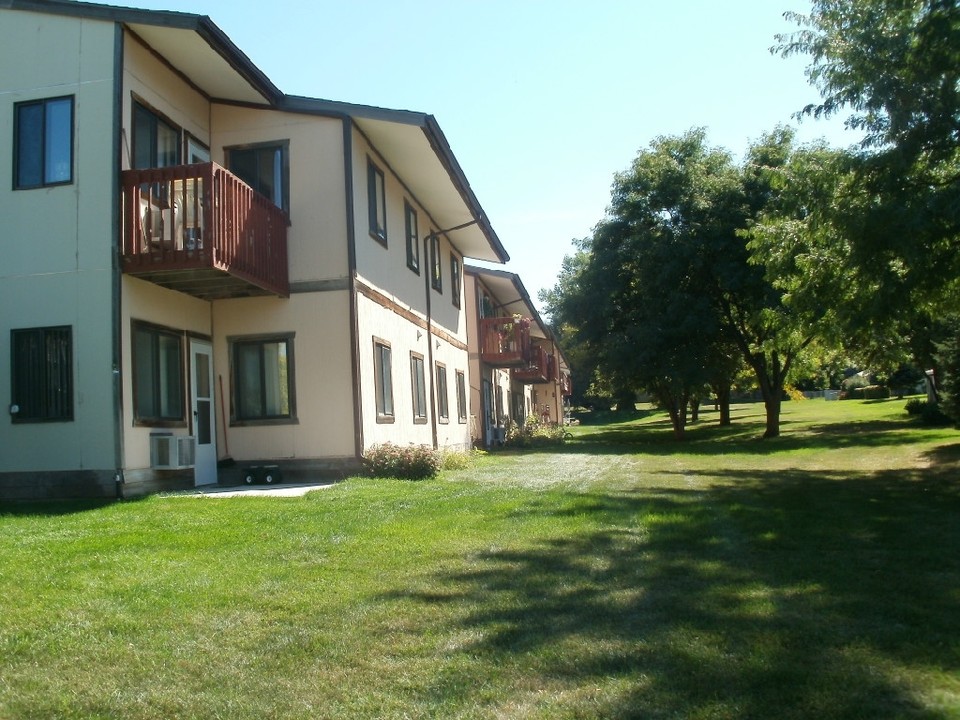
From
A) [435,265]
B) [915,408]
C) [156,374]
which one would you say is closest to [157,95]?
[156,374]

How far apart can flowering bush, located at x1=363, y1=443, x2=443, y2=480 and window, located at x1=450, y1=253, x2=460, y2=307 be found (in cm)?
1015

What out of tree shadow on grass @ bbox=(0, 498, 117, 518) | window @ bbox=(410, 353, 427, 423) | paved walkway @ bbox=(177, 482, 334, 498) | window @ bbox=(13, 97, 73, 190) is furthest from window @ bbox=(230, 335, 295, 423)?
window @ bbox=(410, 353, 427, 423)

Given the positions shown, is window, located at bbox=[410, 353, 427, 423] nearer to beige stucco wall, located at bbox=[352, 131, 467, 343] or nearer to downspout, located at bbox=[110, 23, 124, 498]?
beige stucco wall, located at bbox=[352, 131, 467, 343]

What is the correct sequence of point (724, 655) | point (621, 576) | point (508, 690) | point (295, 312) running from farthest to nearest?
point (295, 312), point (621, 576), point (724, 655), point (508, 690)

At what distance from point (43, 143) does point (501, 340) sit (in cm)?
1800

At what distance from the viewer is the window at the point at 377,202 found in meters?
16.1

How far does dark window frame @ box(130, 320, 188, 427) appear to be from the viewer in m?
12.2

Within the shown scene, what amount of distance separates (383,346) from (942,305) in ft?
30.3

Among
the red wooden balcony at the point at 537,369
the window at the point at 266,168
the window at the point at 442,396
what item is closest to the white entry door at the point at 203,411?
the window at the point at 266,168

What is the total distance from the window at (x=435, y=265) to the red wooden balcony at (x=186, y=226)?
8.64 m

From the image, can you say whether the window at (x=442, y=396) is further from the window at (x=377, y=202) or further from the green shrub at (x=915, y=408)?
the green shrub at (x=915, y=408)

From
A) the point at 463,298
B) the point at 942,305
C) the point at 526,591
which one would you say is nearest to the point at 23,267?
the point at 526,591

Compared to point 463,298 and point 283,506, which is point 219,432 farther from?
point 463,298

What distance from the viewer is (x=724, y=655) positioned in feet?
15.1
